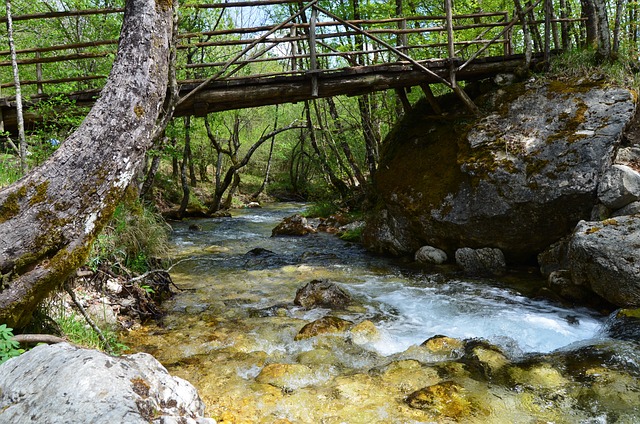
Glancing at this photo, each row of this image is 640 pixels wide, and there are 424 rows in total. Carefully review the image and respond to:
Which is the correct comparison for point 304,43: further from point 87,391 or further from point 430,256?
point 87,391

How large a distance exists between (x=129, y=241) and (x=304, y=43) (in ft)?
43.0

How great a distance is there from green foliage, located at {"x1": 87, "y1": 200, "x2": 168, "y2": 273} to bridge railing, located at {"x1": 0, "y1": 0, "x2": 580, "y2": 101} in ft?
8.27

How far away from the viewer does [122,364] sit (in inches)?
79.7

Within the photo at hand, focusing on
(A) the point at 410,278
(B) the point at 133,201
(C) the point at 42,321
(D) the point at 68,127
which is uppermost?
(D) the point at 68,127

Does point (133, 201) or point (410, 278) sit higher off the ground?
point (133, 201)

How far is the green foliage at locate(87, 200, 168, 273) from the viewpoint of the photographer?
5020mm

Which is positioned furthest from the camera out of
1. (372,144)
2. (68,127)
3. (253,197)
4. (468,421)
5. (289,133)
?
(289,133)

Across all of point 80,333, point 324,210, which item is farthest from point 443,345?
point 324,210

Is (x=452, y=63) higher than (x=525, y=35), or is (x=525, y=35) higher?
(x=525, y=35)

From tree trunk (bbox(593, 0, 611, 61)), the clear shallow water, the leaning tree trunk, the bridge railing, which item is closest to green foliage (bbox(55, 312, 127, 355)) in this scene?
the leaning tree trunk

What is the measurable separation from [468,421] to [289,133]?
80.9ft

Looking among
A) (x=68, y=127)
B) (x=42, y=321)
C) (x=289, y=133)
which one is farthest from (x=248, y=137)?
(x=42, y=321)

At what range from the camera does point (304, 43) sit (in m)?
17.0

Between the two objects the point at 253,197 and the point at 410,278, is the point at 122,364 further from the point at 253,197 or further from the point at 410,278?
the point at 253,197
